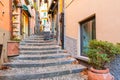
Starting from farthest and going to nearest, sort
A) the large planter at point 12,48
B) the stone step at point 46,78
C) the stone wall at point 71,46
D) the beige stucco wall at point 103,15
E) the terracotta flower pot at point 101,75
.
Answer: the stone wall at point 71,46, the large planter at point 12,48, the stone step at point 46,78, the beige stucco wall at point 103,15, the terracotta flower pot at point 101,75

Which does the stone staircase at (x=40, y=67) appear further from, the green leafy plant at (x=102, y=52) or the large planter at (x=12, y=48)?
the green leafy plant at (x=102, y=52)

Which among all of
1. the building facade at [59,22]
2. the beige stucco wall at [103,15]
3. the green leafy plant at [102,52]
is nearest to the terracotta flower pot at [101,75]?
the green leafy plant at [102,52]

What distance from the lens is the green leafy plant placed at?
10.7ft

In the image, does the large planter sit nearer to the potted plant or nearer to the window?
the window

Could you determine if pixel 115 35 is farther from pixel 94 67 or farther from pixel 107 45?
pixel 94 67

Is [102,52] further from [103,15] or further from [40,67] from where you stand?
[40,67]

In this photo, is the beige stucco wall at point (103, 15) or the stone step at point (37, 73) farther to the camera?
the stone step at point (37, 73)

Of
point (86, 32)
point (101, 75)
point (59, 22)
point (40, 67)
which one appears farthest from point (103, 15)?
point (59, 22)

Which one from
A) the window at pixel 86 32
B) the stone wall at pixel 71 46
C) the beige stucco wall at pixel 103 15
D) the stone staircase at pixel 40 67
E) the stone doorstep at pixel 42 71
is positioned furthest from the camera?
the stone wall at pixel 71 46

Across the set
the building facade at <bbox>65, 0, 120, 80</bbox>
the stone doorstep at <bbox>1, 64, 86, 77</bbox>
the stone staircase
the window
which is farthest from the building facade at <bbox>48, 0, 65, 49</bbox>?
the stone doorstep at <bbox>1, 64, 86, 77</bbox>

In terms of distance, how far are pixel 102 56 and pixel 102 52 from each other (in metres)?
0.16

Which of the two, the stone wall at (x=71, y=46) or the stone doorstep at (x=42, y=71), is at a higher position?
the stone wall at (x=71, y=46)

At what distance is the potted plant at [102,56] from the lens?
3.30 m

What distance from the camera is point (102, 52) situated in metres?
3.46
